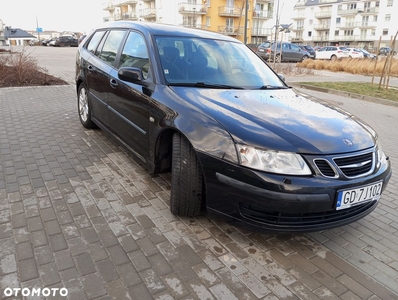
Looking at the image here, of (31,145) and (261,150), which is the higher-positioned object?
(261,150)

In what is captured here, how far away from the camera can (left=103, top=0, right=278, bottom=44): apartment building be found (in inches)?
2018

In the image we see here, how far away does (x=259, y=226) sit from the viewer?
2.55 metres

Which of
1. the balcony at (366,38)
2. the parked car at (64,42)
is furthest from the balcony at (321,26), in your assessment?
the parked car at (64,42)

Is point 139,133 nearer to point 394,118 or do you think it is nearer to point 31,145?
point 31,145

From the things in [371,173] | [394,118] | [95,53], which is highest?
[95,53]

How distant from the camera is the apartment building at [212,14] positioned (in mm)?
51250

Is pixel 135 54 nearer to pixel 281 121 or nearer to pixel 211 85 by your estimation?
pixel 211 85

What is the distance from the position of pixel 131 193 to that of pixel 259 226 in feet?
5.13

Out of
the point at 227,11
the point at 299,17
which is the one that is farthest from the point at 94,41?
the point at 299,17

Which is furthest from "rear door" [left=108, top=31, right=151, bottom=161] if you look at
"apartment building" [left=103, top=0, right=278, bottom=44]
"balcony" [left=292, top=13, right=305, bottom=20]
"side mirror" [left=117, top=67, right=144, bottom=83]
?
"balcony" [left=292, top=13, right=305, bottom=20]

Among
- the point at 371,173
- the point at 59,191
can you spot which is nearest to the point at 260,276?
the point at 371,173

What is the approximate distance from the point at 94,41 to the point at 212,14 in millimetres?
51870

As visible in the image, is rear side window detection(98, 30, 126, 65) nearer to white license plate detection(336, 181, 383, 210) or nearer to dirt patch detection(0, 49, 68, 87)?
white license plate detection(336, 181, 383, 210)

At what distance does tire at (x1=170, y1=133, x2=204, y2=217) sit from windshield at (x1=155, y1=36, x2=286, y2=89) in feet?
2.65
